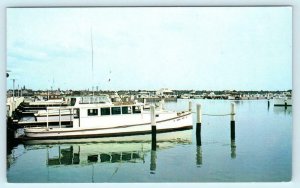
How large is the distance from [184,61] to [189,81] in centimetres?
19

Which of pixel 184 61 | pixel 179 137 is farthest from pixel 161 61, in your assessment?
pixel 179 137

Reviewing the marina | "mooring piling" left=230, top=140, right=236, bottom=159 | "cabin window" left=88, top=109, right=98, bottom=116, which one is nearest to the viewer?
the marina

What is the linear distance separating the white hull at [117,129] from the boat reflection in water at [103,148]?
0.05 meters

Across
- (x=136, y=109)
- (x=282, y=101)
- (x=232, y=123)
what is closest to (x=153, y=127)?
(x=136, y=109)

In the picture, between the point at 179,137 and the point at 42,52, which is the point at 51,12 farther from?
the point at 179,137

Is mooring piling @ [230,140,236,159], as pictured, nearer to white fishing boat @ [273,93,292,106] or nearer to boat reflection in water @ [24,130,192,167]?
boat reflection in water @ [24,130,192,167]

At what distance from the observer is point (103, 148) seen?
15.4 feet

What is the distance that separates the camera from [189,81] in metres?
4.46

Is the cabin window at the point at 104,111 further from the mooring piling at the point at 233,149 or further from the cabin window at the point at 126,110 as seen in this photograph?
the mooring piling at the point at 233,149

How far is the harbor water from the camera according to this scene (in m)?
4.32

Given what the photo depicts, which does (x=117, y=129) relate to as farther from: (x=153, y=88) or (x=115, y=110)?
(x=153, y=88)

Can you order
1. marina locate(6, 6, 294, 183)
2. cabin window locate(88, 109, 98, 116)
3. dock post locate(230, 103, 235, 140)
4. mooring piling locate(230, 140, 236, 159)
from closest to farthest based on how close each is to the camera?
1. marina locate(6, 6, 294, 183)
2. mooring piling locate(230, 140, 236, 159)
3. dock post locate(230, 103, 235, 140)
4. cabin window locate(88, 109, 98, 116)

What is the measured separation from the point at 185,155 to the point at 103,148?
2.55 ft

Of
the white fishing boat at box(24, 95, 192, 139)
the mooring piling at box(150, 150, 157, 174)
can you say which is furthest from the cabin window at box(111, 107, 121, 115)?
the mooring piling at box(150, 150, 157, 174)
